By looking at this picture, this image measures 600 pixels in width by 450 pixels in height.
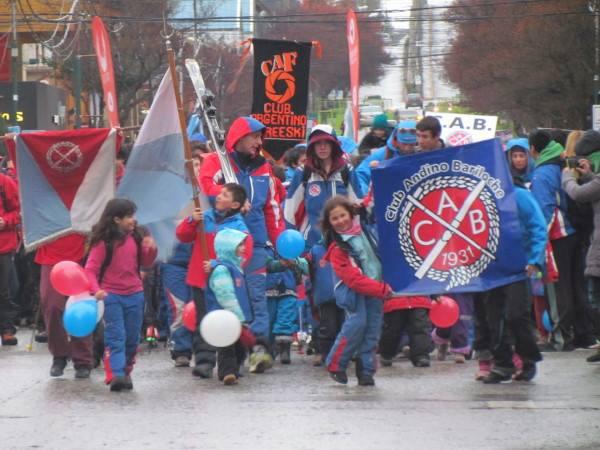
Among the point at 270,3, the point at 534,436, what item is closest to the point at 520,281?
the point at 534,436

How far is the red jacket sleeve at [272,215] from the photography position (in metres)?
11.4

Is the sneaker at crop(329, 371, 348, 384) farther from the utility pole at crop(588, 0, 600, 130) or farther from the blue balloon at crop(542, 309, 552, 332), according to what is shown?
the utility pole at crop(588, 0, 600, 130)

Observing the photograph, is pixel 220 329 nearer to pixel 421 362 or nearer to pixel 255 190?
pixel 255 190

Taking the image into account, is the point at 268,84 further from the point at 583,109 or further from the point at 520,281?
the point at 583,109

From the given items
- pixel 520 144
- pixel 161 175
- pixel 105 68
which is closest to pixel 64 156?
pixel 161 175

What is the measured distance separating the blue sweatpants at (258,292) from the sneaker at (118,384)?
1.13 meters

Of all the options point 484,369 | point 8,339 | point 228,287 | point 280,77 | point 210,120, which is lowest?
point 8,339

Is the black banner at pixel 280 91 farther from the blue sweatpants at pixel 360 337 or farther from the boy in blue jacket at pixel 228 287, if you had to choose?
the blue sweatpants at pixel 360 337

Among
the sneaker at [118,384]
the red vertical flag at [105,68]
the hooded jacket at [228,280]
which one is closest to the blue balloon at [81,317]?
the sneaker at [118,384]

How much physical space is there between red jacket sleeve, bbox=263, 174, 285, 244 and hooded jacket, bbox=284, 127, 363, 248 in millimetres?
215

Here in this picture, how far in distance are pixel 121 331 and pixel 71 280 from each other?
1.86 ft

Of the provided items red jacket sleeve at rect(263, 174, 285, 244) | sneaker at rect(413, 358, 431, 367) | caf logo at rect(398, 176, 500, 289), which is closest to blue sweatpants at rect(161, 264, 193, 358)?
red jacket sleeve at rect(263, 174, 285, 244)

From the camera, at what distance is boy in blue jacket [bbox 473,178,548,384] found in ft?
32.7

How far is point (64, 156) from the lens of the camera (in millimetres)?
11734
